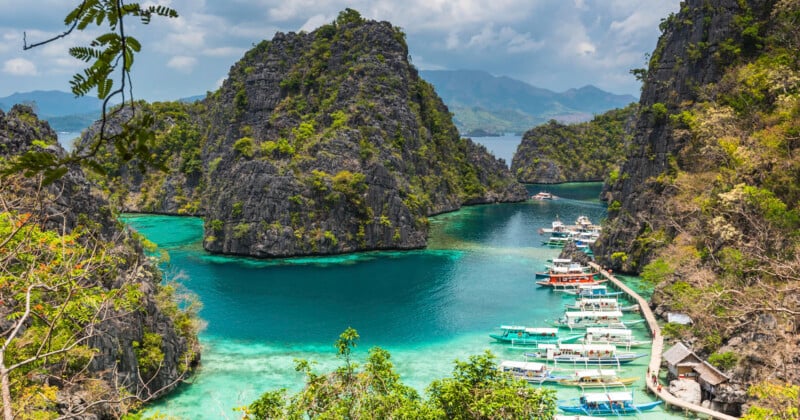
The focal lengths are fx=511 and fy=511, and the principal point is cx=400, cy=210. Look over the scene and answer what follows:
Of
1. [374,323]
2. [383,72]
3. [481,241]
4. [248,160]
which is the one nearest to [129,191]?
[248,160]

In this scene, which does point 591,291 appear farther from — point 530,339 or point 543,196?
point 543,196

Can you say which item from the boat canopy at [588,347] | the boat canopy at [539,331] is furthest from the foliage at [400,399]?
the boat canopy at [539,331]

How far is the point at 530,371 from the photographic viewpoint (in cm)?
2733

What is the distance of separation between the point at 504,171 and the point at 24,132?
87984 mm

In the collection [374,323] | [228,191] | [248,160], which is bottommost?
[374,323]

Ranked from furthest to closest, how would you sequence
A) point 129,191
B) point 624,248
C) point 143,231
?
point 129,191, point 143,231, point 624,248

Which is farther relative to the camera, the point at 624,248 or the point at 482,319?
the point at 624,248

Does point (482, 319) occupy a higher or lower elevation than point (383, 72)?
lower

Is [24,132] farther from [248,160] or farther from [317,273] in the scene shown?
Answer: [248,160]

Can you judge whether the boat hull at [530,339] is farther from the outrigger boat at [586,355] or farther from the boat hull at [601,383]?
the boat hull at [601,383]

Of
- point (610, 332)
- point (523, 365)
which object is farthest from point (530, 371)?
point (610, 332)

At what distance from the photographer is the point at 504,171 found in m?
103

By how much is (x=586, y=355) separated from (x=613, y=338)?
2851mm

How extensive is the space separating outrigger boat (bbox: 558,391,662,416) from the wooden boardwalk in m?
0.70
